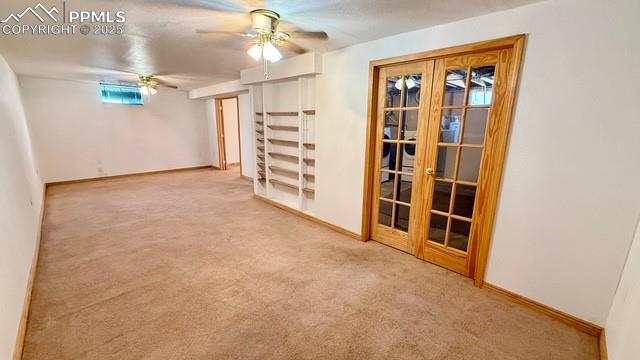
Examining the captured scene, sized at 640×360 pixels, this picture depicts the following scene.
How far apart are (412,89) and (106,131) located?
22.4ft

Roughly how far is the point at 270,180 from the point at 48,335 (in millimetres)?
3246

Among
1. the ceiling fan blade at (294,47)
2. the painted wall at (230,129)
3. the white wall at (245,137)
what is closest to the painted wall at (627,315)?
the ceiling fan blade at (294,47)

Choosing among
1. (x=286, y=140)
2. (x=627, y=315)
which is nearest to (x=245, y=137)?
(x=286, y=140)

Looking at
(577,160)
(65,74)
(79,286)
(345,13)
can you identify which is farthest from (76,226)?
(577,160)

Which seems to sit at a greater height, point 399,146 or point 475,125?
point 475,125

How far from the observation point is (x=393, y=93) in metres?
2.84

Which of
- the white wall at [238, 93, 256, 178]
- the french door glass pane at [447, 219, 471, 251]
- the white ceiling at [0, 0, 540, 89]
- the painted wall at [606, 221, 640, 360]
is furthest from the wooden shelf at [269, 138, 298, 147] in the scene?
the painted wall at [606, 221, 640, 360]

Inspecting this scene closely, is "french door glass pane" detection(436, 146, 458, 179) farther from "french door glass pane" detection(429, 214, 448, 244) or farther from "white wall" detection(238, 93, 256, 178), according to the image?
"white wall" detection(238, 93, 256, 178)

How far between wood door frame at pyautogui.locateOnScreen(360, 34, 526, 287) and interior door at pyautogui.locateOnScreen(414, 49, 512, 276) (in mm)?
54

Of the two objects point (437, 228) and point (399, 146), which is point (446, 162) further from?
point (437, 228)

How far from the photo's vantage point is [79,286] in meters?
2.31

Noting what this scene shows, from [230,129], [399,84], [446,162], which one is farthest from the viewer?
[230,129]

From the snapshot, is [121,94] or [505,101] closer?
[505,101]

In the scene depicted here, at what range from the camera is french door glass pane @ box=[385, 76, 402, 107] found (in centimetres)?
280
